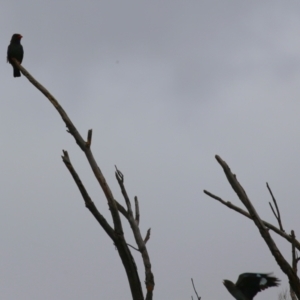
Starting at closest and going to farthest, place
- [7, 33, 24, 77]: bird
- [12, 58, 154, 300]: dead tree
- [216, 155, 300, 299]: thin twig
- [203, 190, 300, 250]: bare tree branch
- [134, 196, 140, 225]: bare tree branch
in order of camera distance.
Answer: [216, 155, 300, 299]: thin twig → [203, 190, 300, 250]: bare tree branch → [12, 58, 154, 300]: dead tree → [134, 196, 140, 225]: bare tree branch → [7, 33, 24, 77]: bird

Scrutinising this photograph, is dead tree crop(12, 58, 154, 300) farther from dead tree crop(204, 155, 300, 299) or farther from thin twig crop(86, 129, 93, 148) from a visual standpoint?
dead tree crop(204, 155, 300, 299)

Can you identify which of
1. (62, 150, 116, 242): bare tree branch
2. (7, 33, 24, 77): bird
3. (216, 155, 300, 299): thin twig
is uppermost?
(7, 33, 24, 77): bird

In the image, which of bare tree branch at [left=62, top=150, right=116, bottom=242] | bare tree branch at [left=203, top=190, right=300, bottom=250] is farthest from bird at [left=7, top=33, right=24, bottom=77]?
bare tree branch at [left=203, top=190, right=300, bottom=250]

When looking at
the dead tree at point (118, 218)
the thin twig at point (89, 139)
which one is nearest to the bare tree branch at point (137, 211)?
the dead tree at point (118, 218)

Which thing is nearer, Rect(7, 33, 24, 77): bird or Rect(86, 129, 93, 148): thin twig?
Rect(86, 129, 93, 148): thin twig

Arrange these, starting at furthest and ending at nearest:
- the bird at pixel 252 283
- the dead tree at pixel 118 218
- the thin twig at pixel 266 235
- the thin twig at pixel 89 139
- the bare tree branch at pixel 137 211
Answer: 1. the bird at pixel 252 283
2. the bare tree branch at pixel 137 211
3. the thin twig at pixel 89 139
4. the dead tree at pixel 118 218
5. the thin twig at pixel 266 235

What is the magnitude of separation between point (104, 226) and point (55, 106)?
1.36m

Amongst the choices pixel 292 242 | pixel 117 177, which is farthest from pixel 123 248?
pixel 292 242

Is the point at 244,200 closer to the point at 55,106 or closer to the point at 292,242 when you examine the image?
the point at 292,242

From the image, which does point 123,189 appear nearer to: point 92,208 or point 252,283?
point 92,208

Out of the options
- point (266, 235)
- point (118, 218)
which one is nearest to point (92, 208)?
point (118, 218)

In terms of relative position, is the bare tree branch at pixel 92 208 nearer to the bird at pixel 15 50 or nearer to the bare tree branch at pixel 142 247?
the bare tree branch at pixel 142 247

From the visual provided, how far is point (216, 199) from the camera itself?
3893mm

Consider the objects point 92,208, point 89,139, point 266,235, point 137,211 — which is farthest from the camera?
point 137,211
